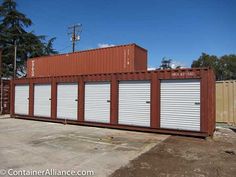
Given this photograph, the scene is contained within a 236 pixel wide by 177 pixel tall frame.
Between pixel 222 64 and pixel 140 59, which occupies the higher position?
pixel 222 64

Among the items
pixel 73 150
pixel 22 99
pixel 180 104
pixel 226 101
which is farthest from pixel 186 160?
Result: pixel 22 99

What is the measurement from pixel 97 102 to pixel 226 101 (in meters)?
6.99

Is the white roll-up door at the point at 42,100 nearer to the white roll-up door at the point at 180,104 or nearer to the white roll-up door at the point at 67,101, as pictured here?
the white roll-up door at the point at 67,101

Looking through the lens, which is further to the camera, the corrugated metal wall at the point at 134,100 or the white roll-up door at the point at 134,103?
the white roll-up door at the point at 134,103

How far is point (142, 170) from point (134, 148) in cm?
242

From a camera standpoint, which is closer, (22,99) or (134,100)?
(134,100)

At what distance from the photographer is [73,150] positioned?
8.43 meters

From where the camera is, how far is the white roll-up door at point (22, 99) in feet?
59.0

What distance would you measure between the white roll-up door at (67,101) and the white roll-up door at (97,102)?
837 millimetres

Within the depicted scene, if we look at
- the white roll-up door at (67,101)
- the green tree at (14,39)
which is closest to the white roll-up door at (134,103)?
the white roll-up door at (67,101)

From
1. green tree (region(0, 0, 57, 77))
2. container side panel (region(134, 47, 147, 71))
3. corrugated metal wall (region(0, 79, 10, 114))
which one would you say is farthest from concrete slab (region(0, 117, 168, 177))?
A: green tree (region(0, 0, 57, 77))

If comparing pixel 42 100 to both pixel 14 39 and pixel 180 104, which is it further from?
pixel 14 39

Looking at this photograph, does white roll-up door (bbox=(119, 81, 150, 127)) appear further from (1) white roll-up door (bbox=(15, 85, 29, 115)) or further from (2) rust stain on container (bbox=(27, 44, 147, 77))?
(1) white roll-up door (bbox=(15, 85, 29, 115))

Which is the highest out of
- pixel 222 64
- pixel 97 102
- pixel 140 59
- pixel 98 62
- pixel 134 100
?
pixel 222 64
